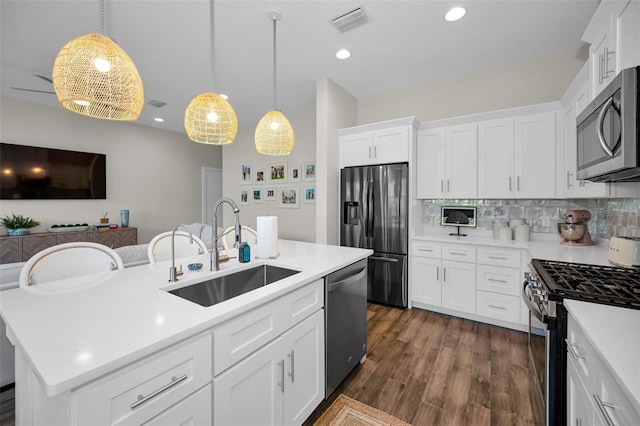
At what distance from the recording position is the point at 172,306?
1.06 metres

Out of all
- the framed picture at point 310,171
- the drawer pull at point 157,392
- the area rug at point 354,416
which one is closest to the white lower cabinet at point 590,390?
the area rug at point 354,416

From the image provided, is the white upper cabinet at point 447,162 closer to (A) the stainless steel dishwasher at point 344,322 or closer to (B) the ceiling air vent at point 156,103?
(A) the stainless steel dishwasher at point 344,322

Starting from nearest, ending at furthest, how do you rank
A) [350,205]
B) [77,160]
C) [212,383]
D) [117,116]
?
[212,383] < [117,116] < [350,205] < [77,160]

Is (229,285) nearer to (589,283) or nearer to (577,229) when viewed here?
(589,283)

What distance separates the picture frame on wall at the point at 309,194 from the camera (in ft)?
15.8

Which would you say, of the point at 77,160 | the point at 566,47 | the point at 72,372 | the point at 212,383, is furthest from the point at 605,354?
the point at 77,160

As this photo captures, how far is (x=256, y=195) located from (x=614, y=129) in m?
5.15

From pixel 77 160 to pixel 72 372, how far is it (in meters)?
5.69

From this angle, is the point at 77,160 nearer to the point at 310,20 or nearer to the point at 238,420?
the point at 310,20

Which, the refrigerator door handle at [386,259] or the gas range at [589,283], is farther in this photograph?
the refrigerator door handle at [386,259]

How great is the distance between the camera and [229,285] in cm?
164

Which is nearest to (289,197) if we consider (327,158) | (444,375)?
Answer: (327,158)

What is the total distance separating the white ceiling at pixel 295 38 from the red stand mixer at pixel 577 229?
1771 mm

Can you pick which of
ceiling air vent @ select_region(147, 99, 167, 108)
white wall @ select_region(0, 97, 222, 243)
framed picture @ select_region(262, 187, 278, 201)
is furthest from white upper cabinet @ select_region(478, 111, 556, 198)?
white wall @ select_region(0, 97, 222, 243)
